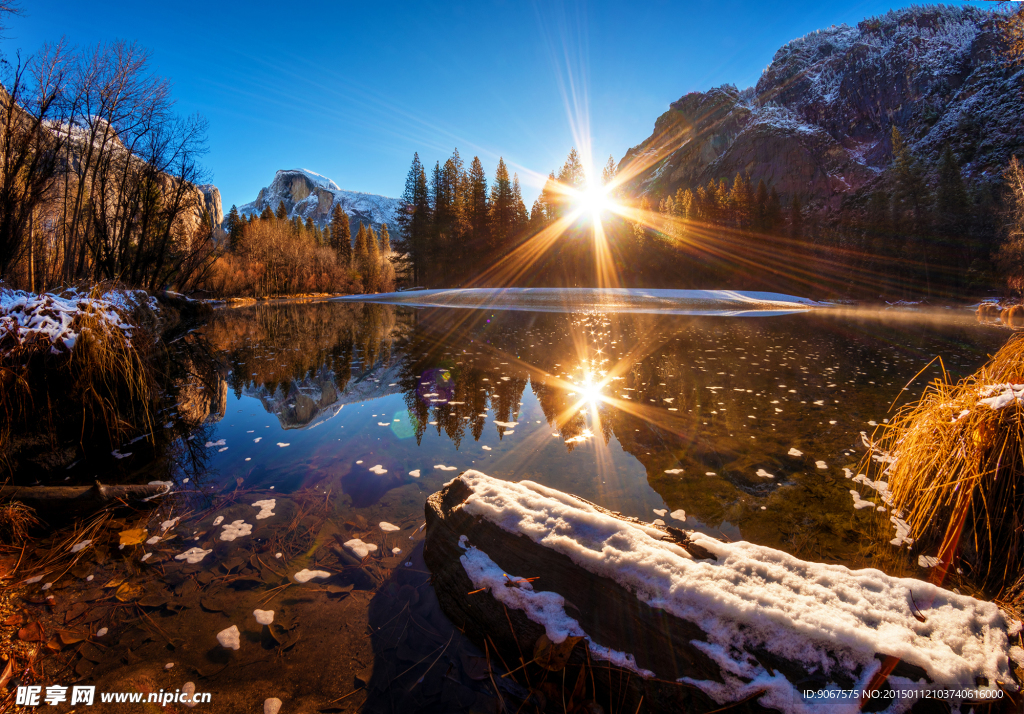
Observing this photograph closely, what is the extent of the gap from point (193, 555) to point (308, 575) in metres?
0.93

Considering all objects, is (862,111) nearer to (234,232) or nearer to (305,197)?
(234,232)

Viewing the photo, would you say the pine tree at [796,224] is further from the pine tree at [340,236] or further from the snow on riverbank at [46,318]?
the pine tree at [340,236]

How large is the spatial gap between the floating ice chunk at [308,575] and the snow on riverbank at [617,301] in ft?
81.4

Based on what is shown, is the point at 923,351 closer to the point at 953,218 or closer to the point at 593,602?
the point at 593,602

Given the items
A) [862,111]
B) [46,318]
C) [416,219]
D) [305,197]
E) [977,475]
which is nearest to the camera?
[977,475]

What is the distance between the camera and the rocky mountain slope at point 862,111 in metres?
68.6

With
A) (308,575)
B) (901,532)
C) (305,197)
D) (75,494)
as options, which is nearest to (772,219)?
(901,532)

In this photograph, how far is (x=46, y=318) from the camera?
4.07 metres

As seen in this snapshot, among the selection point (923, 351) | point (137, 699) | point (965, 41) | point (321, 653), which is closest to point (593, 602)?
point (321, 653)

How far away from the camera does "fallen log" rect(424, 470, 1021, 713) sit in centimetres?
139

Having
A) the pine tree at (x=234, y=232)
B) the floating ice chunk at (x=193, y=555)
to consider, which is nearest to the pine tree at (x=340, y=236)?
the pine tree at (x=234, y=232)

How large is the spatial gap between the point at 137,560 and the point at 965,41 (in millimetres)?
157524

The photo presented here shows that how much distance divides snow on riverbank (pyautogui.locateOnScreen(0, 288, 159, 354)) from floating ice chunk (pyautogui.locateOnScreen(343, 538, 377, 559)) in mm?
4111

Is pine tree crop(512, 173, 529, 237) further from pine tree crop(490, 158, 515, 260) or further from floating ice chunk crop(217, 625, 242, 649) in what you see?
floating ice chunk crop(217, 625, 242, 649)
